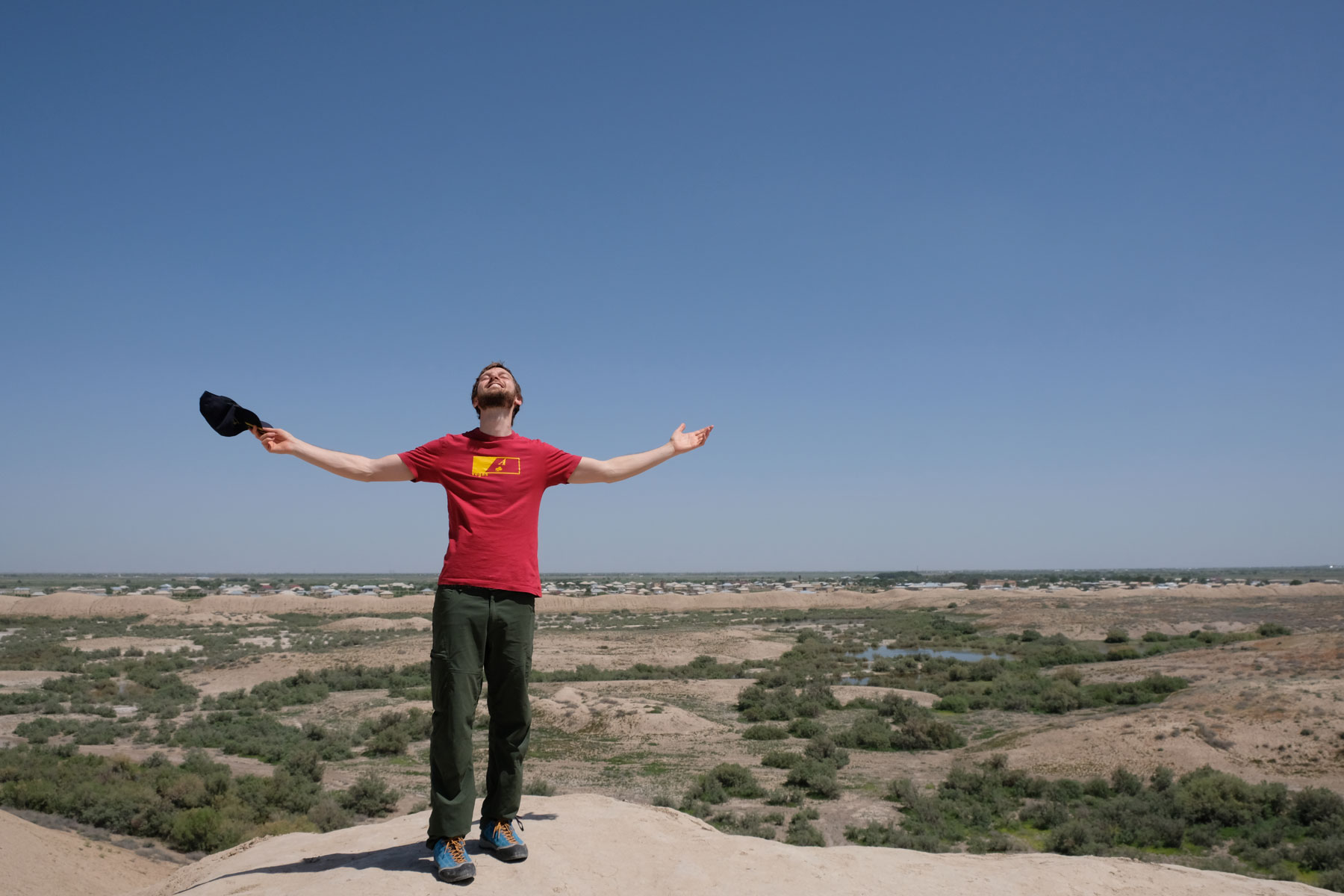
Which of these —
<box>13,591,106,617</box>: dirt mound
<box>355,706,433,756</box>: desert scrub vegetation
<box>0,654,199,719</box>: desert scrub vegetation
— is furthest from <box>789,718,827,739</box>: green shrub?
<box>13,591,106,617</box>: dirt mound

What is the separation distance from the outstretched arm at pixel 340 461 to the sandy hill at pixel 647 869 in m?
2.05

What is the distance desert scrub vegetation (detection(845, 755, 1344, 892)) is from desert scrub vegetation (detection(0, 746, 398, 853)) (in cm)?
788

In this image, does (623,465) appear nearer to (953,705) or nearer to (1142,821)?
(1142,821)

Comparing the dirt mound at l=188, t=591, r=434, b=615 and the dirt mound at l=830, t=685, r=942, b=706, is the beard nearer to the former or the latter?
the dirt mound at l=830, t=685, r=942, b=706

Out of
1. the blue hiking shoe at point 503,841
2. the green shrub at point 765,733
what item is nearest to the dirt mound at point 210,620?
the green shrub at point 765,733

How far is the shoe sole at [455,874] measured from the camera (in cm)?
356

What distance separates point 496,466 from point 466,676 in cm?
111

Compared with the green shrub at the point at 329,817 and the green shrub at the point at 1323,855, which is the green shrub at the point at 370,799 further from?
the green shrub at the point at 1323,855

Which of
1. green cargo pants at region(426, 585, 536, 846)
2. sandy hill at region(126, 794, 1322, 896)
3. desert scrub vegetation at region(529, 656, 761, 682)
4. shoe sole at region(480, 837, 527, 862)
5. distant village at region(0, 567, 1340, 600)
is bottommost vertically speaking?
distant village at region(0, 567, 1340, 600)

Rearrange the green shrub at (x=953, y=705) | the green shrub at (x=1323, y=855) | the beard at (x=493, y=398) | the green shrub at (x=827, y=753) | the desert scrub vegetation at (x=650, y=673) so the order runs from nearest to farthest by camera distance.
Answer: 1. the beard at (x=493, y=398)
2. the green shrub at (x=1323, y=855)
3. the green shrub at (x=827, y=753)
4. the green shrub at (x=953, y=705)
5. the desert scrub vegetation at (x=650, y=673)

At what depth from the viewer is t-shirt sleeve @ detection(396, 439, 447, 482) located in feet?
12.9

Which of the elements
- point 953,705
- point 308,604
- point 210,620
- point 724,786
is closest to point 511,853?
point 724,786

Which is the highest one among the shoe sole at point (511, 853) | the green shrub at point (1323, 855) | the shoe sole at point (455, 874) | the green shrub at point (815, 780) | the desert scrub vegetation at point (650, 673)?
the shoe sole at point (455, 874)

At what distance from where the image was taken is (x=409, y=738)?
16812 millimetres
